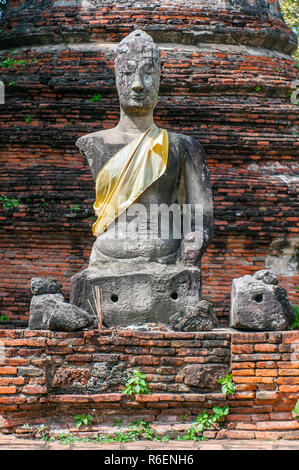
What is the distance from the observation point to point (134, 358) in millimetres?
4809

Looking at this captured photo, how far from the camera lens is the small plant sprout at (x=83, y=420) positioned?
15.4 ft

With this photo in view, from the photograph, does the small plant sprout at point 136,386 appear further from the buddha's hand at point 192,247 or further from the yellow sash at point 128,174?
the yellow sash at point 128,174

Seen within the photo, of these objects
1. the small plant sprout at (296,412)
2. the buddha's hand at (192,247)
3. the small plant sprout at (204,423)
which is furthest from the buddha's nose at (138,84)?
the small plant sprout at (296,412)

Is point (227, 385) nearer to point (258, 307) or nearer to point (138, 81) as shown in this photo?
point (258, 307)

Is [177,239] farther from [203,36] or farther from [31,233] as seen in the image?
[203,36]

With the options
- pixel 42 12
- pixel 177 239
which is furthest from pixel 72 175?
pixel 177 239

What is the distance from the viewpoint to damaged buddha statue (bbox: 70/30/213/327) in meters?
5.19

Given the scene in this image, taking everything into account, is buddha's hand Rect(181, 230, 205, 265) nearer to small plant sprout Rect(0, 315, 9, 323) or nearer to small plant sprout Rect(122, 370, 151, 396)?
small plant sprout Rect(122, 370, 151, 396)

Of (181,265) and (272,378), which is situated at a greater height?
(181,265)

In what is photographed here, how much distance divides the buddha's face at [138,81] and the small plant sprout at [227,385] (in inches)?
85.7

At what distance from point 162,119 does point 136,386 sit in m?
5.18

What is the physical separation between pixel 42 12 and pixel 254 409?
282 inches

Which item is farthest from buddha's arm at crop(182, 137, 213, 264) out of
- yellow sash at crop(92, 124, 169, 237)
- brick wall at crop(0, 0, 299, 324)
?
brick wall at crop(0, 0, 299, 324)

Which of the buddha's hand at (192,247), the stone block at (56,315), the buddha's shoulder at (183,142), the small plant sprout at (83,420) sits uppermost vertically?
the buddha's shoulder at (183,142)
